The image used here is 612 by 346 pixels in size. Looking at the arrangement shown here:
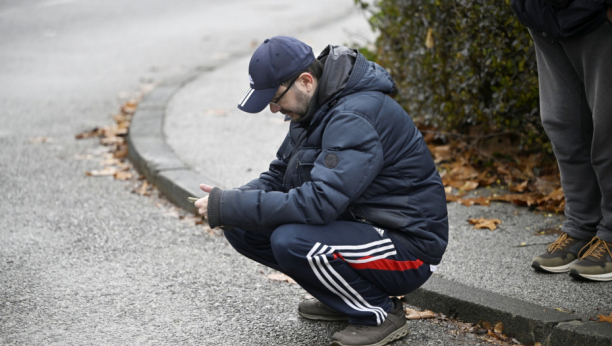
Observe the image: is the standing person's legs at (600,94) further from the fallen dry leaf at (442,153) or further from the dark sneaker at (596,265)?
the fallen dry leaf at (442,153)

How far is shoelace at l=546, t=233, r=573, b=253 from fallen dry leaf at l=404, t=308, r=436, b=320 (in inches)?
29.4

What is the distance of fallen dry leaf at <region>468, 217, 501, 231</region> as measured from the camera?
402cm

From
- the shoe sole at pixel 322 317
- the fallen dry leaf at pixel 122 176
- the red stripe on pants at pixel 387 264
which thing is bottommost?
the fallen dry leaf at pixel 122 176

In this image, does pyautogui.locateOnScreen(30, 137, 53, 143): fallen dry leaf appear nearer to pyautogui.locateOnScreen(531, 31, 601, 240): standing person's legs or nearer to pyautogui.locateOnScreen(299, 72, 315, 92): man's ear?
pyautogui.locateOnScreen(299, 72, 315, 92): man's ear

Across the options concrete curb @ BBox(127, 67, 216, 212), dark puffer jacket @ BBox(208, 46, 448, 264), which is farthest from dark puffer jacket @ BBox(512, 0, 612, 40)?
concrete curb @ BBox(127, 67, 216, 212)

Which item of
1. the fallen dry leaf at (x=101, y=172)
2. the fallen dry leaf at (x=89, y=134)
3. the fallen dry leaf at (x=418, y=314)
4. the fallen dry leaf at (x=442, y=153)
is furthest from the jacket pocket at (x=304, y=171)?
the fallen dry leaf at (x=89, y=134)

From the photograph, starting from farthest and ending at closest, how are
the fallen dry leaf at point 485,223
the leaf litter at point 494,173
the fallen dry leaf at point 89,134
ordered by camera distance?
1. the fallen dry leaf at point 89,134
2. the leaf litter at point 494,173
3. the fallen dry leaf at point 485,223

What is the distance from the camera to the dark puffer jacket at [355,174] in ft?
8.54

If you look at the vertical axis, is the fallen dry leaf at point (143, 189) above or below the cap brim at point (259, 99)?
below

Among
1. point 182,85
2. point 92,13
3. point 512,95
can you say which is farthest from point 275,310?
point 92,13

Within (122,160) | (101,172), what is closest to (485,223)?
(101,172)

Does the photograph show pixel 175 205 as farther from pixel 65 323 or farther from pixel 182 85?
pixel 182 85

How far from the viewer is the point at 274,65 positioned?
270cm

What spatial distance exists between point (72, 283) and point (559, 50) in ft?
8.84
